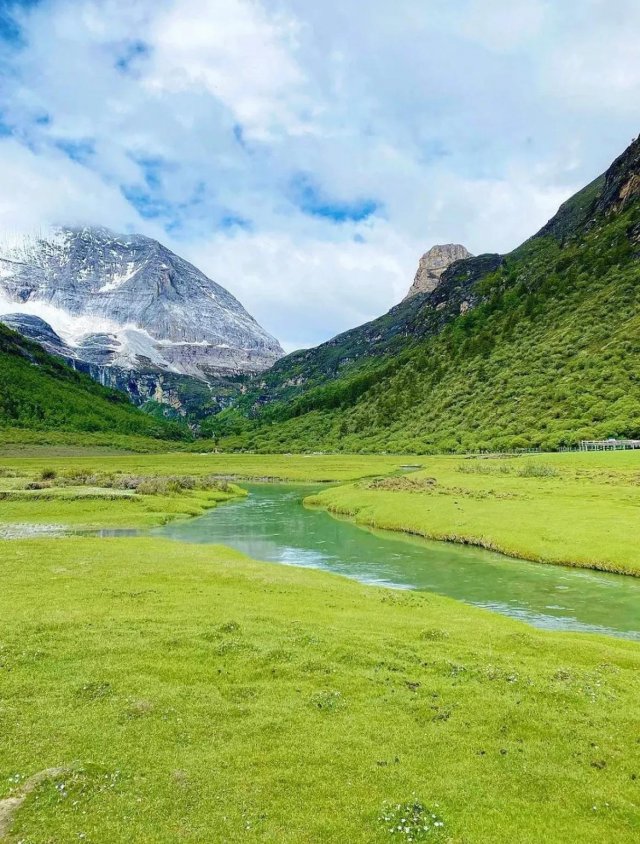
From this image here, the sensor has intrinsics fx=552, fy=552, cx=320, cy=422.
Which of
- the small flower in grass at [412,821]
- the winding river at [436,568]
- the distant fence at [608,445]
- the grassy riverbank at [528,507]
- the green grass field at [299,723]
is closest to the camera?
the small flower in grass at [412,821]

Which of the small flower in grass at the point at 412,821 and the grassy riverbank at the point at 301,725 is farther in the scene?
the grassy riverbank at the point at 301,725

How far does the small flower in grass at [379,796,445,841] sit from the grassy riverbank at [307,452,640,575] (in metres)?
39.1

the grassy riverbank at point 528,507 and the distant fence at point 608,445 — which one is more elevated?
the distant fence at point 608,445

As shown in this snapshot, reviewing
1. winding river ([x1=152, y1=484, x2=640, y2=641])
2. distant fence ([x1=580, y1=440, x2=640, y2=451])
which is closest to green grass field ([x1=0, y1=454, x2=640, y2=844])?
winding river ([x1=152, y1=484, x2=640, y2=641])

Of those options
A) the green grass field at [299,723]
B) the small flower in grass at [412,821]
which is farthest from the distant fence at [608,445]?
the small flower in grass at [412,821]

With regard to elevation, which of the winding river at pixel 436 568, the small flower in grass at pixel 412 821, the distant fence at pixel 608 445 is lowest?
the winding river at pixel 436 568

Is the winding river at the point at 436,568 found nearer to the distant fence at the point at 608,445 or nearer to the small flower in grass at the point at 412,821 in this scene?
the small flower in grass at the point at 412,821

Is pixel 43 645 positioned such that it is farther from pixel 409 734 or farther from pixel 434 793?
pixel 434 793

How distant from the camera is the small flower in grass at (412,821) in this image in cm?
1286

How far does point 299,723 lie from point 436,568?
36.1 metres

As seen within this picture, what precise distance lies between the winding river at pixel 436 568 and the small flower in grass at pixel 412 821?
967 inches

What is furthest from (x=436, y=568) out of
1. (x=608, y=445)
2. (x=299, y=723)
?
(x=608, y=445)

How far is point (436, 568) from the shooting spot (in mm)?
51688

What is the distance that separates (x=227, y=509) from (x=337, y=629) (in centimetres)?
7340
